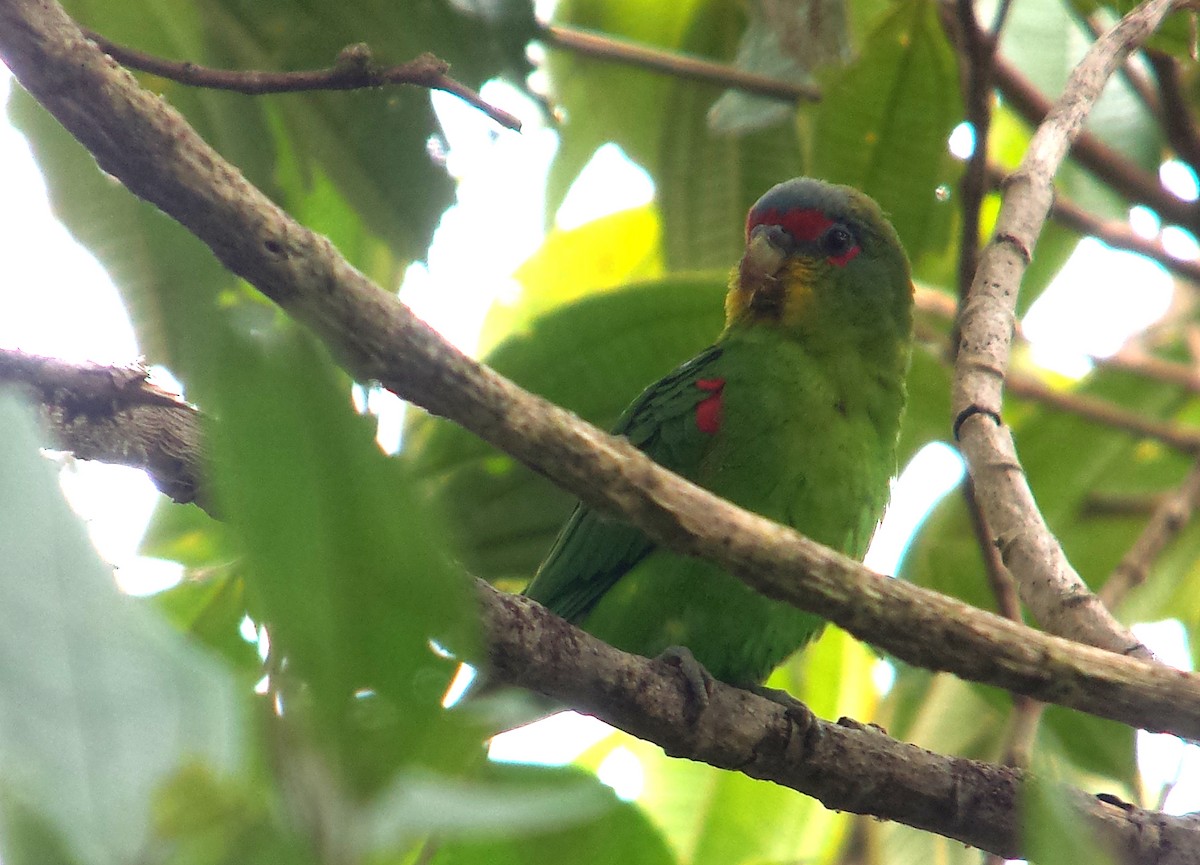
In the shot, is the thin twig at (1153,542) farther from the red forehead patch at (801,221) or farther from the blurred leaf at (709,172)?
the blurred leaf at (709,172)

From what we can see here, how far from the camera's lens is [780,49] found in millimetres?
2811

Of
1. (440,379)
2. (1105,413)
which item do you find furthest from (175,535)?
(1105,413)

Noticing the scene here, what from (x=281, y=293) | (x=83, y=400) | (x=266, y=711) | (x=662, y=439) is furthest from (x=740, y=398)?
(x=266, y=711)

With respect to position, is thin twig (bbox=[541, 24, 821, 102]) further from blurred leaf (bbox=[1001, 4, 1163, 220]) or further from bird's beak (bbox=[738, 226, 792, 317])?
blurred leaf (bbox=[1001, 4, 1163, 220])

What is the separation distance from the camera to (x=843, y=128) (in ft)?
10.2

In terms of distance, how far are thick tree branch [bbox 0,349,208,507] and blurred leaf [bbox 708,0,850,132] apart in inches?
64.0

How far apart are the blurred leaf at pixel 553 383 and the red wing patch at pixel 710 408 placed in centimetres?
18

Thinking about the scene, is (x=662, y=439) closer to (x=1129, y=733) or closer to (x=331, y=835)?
(x=1129, y=733)

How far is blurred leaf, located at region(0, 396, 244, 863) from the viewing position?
1.81 ft

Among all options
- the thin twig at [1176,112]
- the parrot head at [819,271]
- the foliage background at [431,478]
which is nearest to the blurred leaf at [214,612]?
the foliage background at [431,478]

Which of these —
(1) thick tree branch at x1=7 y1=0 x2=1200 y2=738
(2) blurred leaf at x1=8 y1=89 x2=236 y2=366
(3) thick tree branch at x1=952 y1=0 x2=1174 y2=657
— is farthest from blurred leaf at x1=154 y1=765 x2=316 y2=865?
(2) blurred leaf at x1=8 y1=89 x2=236 y2=366

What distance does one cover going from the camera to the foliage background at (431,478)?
1.92 feet

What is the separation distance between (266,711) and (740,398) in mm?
2085

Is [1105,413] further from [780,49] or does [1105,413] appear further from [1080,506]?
[780,49]
